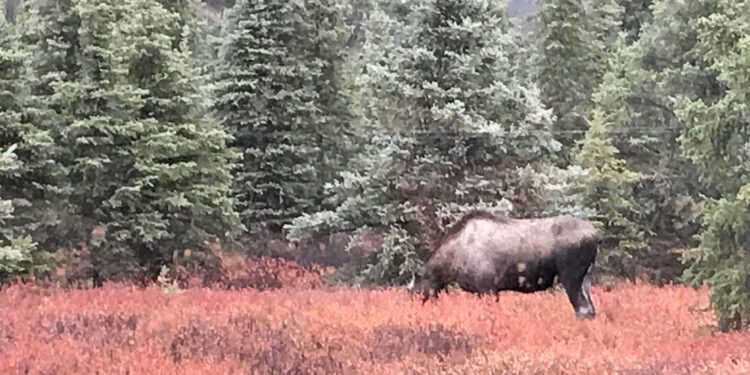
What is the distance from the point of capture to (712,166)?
44.4 ft

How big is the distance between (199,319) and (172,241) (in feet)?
26.3

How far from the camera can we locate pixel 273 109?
27953 millimetres

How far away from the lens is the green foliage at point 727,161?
12.8 metres

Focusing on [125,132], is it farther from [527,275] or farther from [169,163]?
[527,275]

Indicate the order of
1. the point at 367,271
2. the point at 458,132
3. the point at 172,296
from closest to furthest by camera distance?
1. the point at 172,296
2. the point at 458,132
3. the point at 367,271

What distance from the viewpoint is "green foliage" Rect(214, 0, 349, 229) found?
27531mm

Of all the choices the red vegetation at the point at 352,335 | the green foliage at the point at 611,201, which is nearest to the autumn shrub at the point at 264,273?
the red vegetation at the point at 352,335

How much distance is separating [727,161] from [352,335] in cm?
541

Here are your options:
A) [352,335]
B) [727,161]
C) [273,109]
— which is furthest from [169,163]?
[727,161]

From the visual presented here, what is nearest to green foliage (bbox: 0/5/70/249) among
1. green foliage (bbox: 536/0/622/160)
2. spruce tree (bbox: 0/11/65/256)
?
spruce tree (bbox: 0/11/65/256)

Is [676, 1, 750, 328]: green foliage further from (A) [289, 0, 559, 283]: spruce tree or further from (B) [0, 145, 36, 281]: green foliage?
(B) [0, 145, 36, 281]: green foliage

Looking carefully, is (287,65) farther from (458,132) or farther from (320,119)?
(458,132)

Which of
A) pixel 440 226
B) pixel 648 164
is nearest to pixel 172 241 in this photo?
pixel 440 226

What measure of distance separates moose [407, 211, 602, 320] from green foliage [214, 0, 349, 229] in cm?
1037
